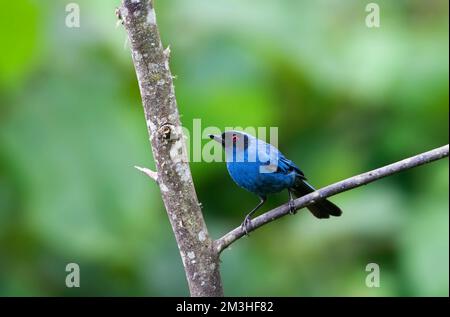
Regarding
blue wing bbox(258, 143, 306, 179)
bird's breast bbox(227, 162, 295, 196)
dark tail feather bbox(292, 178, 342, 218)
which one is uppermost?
blue wing bbox(258, 143, 306, 179)

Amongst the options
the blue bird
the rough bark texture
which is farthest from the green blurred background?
the rough bark texture

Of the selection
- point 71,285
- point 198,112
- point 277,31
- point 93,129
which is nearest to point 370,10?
point 277,31

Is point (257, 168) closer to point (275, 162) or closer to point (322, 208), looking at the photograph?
point (275, 162)

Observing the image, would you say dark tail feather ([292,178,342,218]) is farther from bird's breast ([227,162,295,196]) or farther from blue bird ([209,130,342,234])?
bird's breast ([227,162,295,196])

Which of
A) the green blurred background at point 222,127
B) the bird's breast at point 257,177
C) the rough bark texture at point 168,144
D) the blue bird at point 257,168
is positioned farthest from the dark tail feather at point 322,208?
the rough bark texture at point 168,144

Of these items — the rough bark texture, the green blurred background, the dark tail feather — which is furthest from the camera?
the green blurred background
